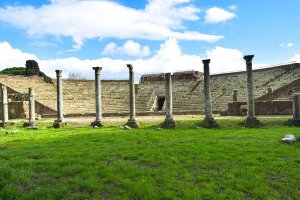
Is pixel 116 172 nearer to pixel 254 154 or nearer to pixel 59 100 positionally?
pixel 254 154

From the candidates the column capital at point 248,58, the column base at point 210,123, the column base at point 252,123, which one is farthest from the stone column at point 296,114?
the column base at point 210,123

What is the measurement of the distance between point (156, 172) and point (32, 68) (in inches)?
2132

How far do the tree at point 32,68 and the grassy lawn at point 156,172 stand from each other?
48318 millimetres

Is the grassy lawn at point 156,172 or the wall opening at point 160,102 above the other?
the wall opening at point 160,102

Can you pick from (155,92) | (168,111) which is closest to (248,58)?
(168,111)

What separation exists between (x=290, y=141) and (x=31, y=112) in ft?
57.3

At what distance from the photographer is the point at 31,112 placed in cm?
2336

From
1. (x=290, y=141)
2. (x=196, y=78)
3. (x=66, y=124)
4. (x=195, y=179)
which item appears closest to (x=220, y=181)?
(x=195, y=179)

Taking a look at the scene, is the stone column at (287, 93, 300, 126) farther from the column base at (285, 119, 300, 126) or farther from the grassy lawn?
the grassy lawn

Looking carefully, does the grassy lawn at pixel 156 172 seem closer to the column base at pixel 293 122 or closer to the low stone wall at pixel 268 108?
the column base at pixel 293 122

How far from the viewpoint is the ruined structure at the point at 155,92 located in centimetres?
3475

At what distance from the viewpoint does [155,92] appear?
150ft

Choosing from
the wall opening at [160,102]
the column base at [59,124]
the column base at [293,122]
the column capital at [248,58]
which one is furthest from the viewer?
the wall opening at [160,102]

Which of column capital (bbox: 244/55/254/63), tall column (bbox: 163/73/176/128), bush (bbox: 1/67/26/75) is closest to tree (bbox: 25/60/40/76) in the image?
bush (bbox: 1/67/26/75)
